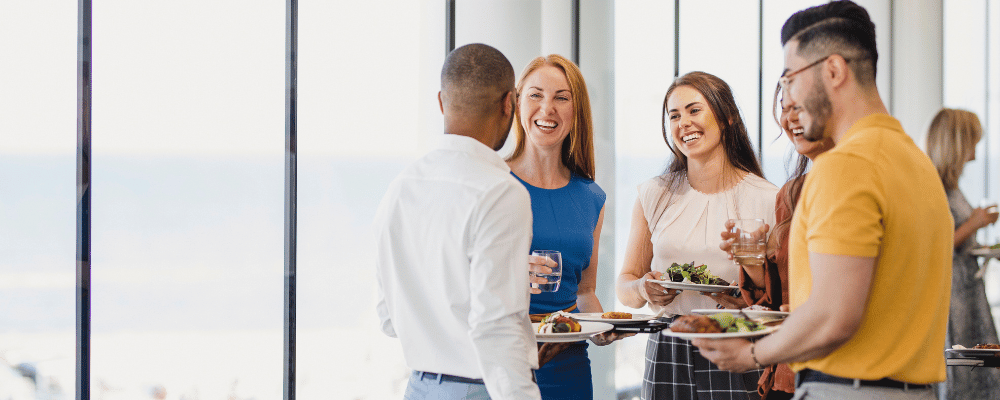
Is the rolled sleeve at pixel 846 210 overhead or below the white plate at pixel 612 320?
overhead

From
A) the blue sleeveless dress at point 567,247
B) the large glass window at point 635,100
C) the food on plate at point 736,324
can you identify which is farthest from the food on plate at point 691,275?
the large glass window at point 635,100

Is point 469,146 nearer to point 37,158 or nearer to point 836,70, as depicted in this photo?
point 836,70

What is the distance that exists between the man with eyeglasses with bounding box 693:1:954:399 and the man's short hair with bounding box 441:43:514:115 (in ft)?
2.13

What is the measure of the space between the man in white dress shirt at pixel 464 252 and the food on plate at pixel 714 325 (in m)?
0.35

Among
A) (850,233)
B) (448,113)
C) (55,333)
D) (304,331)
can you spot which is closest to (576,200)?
(448,113)

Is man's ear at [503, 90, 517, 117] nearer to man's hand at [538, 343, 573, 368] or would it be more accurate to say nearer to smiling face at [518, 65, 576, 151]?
man's hand at [538, 343, 573, 368]

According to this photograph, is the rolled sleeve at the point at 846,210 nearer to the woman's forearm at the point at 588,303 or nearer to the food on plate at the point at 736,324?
the food on plate at the point at 736,324

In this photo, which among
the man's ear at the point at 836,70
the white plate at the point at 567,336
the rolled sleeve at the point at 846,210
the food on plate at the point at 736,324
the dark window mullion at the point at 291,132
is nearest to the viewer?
the rolled sleeve at the point at 846,210

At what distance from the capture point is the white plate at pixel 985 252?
390 cm

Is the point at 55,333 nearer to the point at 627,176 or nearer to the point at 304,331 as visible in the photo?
the point at 304,331

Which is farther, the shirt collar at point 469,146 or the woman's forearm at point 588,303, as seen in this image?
the woman's forearm at point 588,303

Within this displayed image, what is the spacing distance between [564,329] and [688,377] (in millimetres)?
661

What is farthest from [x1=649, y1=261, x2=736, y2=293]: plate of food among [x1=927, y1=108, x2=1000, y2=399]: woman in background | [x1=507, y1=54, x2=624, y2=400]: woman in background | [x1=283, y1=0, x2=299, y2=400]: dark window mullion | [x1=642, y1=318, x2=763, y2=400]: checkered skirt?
[x1=927, y1=108, x2=1000, y2=399]: woman in background

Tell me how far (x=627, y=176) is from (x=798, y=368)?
153 inches
